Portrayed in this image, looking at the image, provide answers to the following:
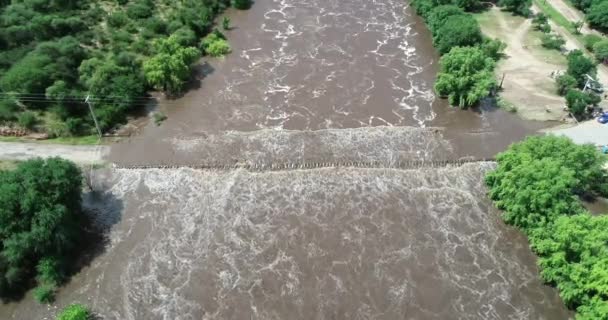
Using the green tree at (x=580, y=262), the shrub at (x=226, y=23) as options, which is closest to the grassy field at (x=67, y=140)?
the shrub at (x=226, y=23)

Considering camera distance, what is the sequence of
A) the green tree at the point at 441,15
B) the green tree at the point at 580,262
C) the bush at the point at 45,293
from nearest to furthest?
1. the green tree at the point at 580,262
2. the bush at the point at 45,293
3. the green tree at the point at 441,15

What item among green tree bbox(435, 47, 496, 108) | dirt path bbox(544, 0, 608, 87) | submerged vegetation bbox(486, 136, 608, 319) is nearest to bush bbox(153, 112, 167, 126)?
green tree bbox(435, 47, 496, 108)

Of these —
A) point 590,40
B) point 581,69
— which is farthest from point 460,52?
point 590,40

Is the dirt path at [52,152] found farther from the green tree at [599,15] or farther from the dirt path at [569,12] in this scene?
the dirt path at [569,12]

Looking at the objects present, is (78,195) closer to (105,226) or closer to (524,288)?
(105,226)

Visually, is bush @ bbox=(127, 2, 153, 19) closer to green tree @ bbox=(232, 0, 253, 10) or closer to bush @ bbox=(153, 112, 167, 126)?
green tree @ bbox=(232, 0, 253, 10)
